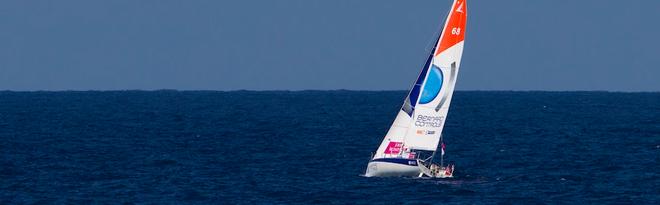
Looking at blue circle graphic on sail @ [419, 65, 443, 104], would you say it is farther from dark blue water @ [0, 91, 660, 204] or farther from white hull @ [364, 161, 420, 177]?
dark blue water @ [0, 91, 660, 204]

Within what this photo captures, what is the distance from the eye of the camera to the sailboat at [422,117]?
61.5 m

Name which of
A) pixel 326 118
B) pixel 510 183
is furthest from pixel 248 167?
pixel 326 118

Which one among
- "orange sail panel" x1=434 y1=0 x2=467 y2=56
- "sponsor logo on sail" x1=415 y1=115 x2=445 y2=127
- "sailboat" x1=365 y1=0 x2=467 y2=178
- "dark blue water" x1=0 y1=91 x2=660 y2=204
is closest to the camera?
"dark blue water" x1=0 y1=91 x2=660 y2=204

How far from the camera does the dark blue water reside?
57.2 metres

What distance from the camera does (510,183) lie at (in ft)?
205

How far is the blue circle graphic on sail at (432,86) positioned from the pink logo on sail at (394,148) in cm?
225

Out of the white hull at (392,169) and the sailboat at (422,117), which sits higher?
the sailboat at (422,117)

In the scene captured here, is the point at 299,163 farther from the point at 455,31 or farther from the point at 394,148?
the point at 455,31

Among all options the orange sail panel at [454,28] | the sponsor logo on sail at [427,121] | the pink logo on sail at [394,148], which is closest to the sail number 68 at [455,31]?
the orange sail panel at [454,28]

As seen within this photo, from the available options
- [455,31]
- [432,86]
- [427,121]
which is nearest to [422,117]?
[427,121]

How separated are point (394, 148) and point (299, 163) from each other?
12119 millimetres

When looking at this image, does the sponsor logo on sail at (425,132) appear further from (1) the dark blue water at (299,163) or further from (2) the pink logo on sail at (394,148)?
(1) the dark blue water at (299,163)

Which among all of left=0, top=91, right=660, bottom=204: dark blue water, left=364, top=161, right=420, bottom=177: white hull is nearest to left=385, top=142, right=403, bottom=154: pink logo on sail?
left=364, top=161, right=420, bottom=177: white hull

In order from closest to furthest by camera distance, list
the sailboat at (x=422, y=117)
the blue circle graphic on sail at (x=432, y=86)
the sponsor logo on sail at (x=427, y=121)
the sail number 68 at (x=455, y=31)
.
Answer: the sail number 68 at (x=455, y=31) → the sailboat at (x=422, y=117) → the blue circle graphic on sail at (x=432, y=86) → the sponsor logo on sail at (x=427, y=121)
